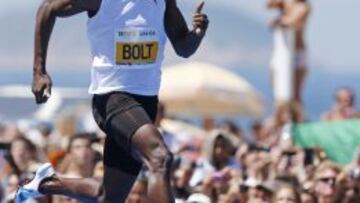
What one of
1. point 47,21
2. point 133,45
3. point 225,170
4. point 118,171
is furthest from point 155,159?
point 225,170

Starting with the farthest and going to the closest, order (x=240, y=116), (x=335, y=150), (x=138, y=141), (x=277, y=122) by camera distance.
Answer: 1. (x=240, y=116)
2. (x=277, y=122)
3. (x=335, y=150)
4. (x=138, y=141)

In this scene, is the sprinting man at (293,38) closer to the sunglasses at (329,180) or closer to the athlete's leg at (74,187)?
the sunglasses at (329,180)

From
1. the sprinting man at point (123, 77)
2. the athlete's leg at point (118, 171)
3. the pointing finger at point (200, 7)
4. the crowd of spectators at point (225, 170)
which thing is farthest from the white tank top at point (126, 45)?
the crowd of spectators at point (225, 170)

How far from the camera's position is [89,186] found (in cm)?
1182

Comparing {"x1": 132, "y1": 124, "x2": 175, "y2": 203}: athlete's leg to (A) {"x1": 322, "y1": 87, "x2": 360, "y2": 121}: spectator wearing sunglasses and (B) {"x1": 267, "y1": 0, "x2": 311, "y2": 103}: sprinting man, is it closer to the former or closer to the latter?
(A) {"x1": 322, "y1": 87, "x2": 360, "y2": 121}: spectator wearing sunglasses

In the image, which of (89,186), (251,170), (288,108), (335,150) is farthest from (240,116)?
(89,186)

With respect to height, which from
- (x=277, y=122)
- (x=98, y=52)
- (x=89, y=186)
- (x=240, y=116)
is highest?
(x=98, y=52)

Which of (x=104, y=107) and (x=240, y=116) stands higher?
(x=104, y=107)

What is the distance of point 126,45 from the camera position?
1123cm

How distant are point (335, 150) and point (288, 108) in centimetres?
204

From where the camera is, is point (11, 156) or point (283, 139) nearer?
point (11, 156)

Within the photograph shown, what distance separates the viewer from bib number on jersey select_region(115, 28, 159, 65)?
11.2 m

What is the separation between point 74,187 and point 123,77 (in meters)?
0.98

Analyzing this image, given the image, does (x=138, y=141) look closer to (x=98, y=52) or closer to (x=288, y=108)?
(x=98, y=52)
